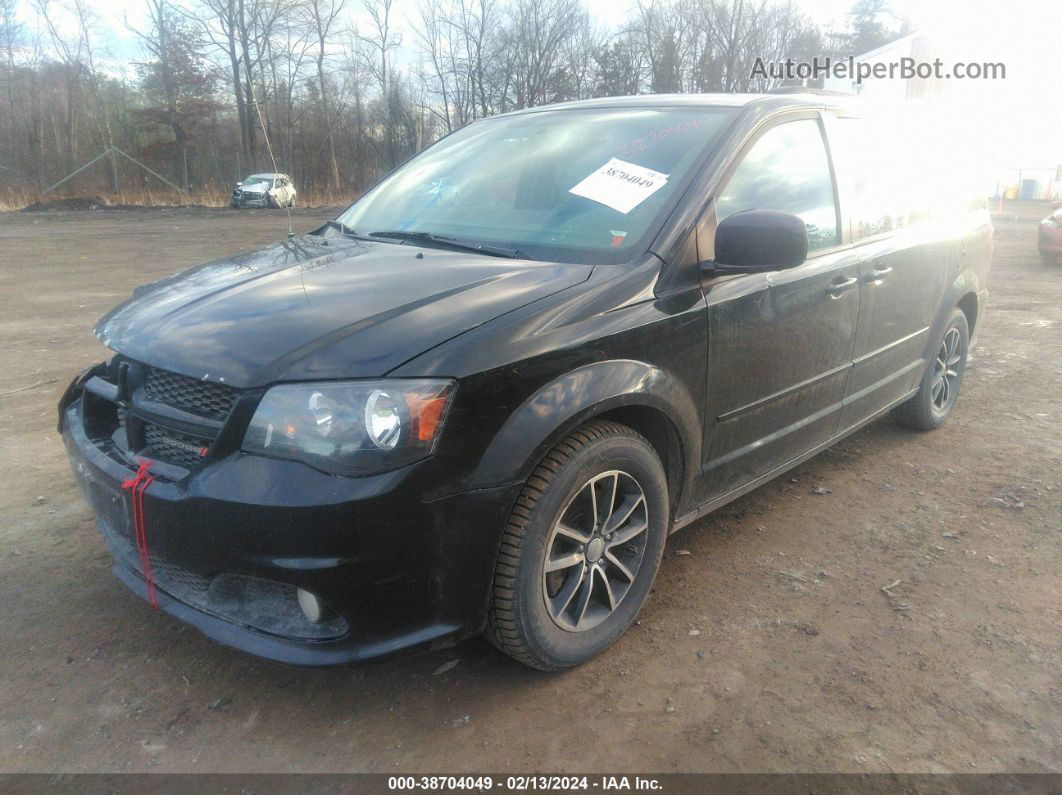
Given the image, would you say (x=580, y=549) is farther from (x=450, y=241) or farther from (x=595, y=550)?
(x=450, y=241)

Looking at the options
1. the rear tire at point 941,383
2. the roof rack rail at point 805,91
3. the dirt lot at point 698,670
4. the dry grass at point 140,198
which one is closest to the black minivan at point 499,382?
the roof rack rail at point 805,91

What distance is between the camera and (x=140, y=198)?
32.6m

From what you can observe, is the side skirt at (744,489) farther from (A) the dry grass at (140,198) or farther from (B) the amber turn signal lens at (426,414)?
(A) the dry grass at (140,198)

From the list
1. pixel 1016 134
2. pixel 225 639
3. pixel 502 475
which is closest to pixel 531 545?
pixel 502 475

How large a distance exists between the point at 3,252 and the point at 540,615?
16727mm

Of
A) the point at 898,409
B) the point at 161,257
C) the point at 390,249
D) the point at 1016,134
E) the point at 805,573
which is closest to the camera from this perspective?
the point at 390,249

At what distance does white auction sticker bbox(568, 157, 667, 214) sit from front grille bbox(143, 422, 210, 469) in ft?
5.25

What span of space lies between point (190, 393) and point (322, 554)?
650mm

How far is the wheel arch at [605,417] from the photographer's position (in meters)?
2.19

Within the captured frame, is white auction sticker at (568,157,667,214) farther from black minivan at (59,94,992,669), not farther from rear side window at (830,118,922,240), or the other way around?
rear side window at (830,118,922,240)

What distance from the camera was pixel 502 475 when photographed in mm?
2182

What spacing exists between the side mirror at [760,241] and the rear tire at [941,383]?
227cm

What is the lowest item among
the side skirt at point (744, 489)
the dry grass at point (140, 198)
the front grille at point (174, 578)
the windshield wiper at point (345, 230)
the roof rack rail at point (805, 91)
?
the side skirt at point (744, 489)

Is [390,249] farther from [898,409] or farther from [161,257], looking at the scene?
[161,257]
